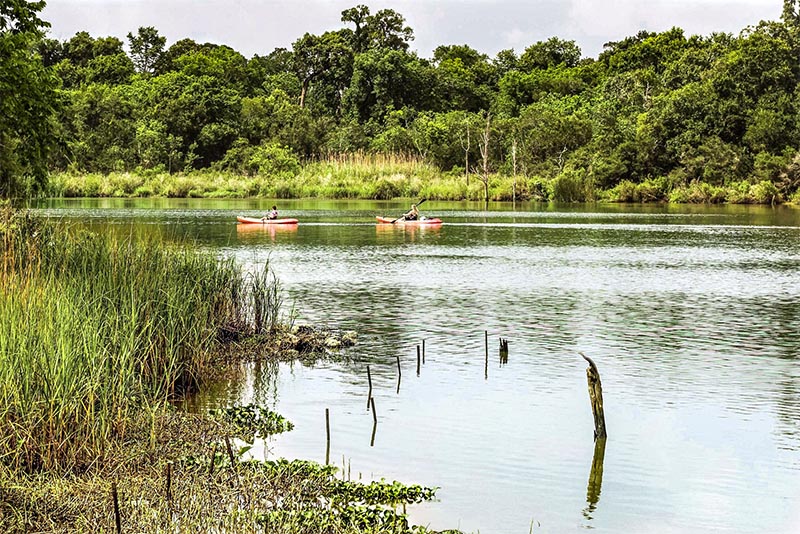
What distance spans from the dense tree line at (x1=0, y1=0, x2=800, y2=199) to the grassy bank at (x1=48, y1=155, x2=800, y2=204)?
0.57 metres

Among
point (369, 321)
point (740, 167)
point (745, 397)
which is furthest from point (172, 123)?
point (745, 397)

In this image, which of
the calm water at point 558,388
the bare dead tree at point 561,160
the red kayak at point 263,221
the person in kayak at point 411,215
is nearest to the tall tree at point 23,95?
the calm water at point 558,388

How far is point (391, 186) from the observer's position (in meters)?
69.8

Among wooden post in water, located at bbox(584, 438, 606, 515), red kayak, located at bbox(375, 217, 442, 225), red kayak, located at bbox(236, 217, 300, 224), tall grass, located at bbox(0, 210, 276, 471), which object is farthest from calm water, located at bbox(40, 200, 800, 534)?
red kayak, located at bbox(375, 217, 442, 225)

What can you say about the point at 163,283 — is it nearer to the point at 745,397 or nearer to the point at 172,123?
the point at 745,397

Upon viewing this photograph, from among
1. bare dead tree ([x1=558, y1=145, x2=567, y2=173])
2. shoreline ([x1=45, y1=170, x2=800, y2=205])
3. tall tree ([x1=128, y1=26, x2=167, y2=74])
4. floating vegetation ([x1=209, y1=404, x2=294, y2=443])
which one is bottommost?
floating vegetation ([x1=209, y1=404, x2=294, y2=443])

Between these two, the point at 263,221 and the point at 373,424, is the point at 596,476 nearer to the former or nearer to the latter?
the point at 373,424

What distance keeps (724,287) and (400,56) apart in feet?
224

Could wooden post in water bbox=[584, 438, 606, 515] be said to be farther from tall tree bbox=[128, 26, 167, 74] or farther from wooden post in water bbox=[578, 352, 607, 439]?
tall tree bbox=[128, 26, 167, 74]

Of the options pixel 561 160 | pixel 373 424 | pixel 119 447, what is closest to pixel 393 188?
pixel 561 160

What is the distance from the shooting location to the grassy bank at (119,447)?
6.91 meters

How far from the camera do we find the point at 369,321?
17375 millimetres

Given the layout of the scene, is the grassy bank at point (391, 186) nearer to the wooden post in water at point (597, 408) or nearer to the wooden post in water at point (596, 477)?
the wooden post in water at point (597, 408)

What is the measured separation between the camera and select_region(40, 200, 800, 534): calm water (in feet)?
28.4
